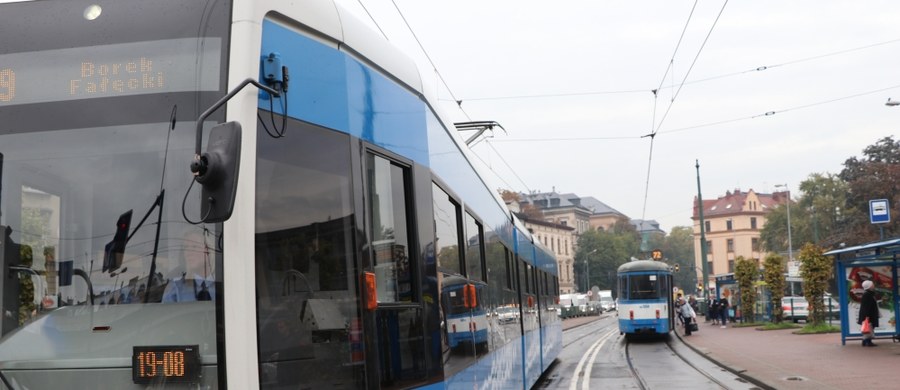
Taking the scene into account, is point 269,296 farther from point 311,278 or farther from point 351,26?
point 351,26

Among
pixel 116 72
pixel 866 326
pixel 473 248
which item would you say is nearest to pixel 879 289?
pixel 866 326

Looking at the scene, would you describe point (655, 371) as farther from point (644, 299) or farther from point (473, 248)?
point (644, 299)

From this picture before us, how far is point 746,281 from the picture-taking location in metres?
42.5

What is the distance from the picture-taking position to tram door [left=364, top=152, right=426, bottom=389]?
484 centimetres

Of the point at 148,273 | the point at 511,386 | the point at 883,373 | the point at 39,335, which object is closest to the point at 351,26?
the point at 148,273

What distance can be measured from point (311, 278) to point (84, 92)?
1254 mm

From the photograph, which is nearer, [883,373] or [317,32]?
[317,32]

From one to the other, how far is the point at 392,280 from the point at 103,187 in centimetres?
174

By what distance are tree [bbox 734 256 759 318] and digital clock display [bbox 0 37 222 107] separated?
39680mm

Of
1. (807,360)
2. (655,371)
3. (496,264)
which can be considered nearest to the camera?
(496,264)

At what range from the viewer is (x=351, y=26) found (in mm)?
5223

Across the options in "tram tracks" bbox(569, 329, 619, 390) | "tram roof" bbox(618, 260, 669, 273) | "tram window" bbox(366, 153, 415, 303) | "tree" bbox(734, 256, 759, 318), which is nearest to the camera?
"tram window" bbox(366, 153, 415, 303)

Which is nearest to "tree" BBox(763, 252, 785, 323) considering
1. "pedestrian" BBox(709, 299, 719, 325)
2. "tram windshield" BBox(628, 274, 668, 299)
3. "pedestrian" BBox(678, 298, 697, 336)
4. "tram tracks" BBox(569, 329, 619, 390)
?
"pedestrian" BBox(678, 298, 697, 336)

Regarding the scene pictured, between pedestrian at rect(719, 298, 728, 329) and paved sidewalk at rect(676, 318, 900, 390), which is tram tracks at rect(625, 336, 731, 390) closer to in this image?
paved sidewalk at rect(676, 318, 900, 390)
